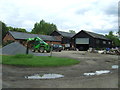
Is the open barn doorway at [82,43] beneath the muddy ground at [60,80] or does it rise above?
above

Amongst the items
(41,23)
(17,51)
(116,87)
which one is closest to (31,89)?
(116,87)

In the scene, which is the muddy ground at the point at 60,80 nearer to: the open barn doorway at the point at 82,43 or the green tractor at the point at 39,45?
the green tractor at the point at 39,45

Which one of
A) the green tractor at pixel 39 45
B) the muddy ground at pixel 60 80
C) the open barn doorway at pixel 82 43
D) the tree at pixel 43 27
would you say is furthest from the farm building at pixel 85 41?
the tree at pixel 43 27

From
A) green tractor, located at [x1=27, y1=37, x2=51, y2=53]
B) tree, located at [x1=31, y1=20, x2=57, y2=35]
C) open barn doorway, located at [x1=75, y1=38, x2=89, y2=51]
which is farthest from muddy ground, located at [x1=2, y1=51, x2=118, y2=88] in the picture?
tree, located at [x1=31, y1=20, x2=57, y2=35]

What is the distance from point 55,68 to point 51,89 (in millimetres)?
5989

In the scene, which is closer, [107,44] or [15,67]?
[15,67]

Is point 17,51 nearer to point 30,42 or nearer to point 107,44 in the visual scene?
point 30,42

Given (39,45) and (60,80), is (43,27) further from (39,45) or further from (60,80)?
(60,80)

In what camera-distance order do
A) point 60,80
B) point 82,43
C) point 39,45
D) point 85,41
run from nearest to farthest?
1. point 60,80
2. point 39,45
3. point 85,41
4. point 82,43

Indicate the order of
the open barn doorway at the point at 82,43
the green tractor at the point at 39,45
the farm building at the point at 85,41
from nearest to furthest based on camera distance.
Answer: the green tractor at the point at 39,45, the farm building at the point at 85,41, the open barn doorway at the point at 82,43

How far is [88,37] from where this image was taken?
56.1 metres

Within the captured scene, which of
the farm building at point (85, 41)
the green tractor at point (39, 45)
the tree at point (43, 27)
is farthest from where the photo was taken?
the tree at point (43, 27)

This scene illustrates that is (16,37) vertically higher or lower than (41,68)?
higher

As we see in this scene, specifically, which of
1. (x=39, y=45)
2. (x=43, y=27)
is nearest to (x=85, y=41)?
(x=39, y=45)
